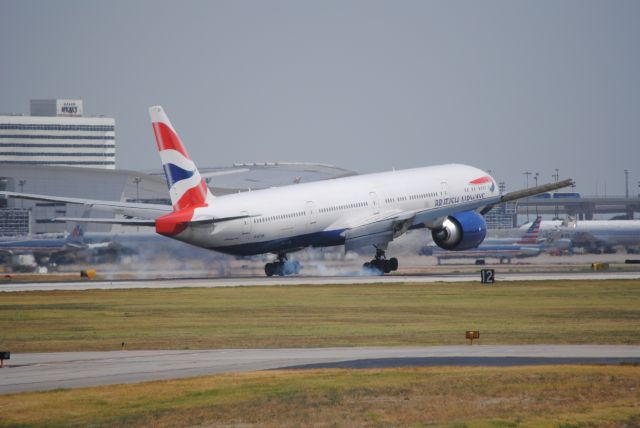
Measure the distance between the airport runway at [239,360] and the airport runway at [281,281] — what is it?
32754 mm

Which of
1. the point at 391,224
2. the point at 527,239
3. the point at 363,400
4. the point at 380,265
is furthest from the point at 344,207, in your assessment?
the point at 527,239

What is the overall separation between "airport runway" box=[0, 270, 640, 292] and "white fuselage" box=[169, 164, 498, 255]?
97.5 inches

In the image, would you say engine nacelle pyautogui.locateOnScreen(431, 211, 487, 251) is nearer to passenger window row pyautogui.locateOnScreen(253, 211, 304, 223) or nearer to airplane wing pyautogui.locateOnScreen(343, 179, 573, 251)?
airplane wing pyautogui.locateOnScreen(343, 179, 573, 251)

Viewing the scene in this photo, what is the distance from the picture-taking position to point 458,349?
36.5 metres

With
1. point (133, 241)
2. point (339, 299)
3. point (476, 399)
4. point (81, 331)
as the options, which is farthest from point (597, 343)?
point (133, 241)

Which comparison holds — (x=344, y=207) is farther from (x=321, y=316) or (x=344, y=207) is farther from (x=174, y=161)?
(x=321, y=316)

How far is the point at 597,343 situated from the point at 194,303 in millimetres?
24949

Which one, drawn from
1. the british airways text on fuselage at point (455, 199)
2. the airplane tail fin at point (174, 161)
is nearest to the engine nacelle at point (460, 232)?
the british airways text on fuselage at point (455, 199)

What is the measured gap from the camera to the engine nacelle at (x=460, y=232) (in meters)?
80.6

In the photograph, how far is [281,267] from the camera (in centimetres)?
8075

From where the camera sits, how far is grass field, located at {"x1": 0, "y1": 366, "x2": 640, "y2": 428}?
24.7 meters

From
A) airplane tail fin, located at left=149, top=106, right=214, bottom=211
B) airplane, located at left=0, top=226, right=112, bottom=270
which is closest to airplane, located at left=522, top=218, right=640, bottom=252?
airplane, located at left=0, top=226, right=112, bottom=270

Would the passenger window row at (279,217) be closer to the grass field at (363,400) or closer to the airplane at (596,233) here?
the grass field at (363,400)

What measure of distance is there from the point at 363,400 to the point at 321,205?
51778 millimetres
